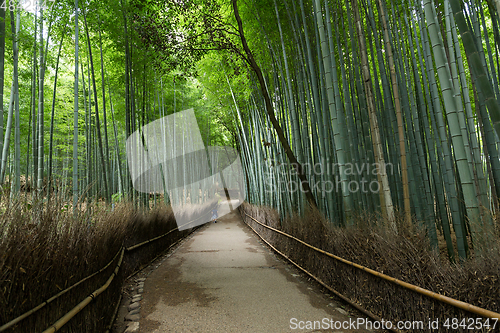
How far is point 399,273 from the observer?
1.84 meters

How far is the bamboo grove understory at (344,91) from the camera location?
7.29 feet

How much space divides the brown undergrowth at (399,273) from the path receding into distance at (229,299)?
0.84 ft

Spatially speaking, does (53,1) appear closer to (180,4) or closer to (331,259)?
(180,4)

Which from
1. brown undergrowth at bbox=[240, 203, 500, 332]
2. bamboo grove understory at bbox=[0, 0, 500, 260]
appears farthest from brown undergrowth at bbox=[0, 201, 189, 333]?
brown undergrowth at bbox=[240, 203, 500, 332]

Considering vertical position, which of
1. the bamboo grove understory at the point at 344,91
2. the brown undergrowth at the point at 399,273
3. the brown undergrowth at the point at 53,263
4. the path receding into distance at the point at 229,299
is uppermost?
the bamboo grove understory at the point at 344,91

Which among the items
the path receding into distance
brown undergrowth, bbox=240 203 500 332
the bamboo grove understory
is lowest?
the path receding into distance

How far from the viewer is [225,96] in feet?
22.4

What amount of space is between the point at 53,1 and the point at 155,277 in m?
3.99

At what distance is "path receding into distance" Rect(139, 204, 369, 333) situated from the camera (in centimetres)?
209

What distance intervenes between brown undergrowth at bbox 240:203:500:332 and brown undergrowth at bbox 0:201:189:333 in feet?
6.17

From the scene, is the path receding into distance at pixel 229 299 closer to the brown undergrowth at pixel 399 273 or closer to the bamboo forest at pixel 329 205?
the bamboo forest at pixel 329 205

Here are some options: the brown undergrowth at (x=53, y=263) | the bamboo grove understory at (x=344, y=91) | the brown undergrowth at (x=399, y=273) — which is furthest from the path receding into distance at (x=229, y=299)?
the bamboo grove understory at (x=344, y=91)

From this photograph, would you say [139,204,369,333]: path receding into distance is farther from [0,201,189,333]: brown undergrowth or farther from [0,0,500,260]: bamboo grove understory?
[0,0,500,260]: bamboo grove understory

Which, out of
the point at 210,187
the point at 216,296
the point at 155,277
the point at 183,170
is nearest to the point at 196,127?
the point at 183,170
